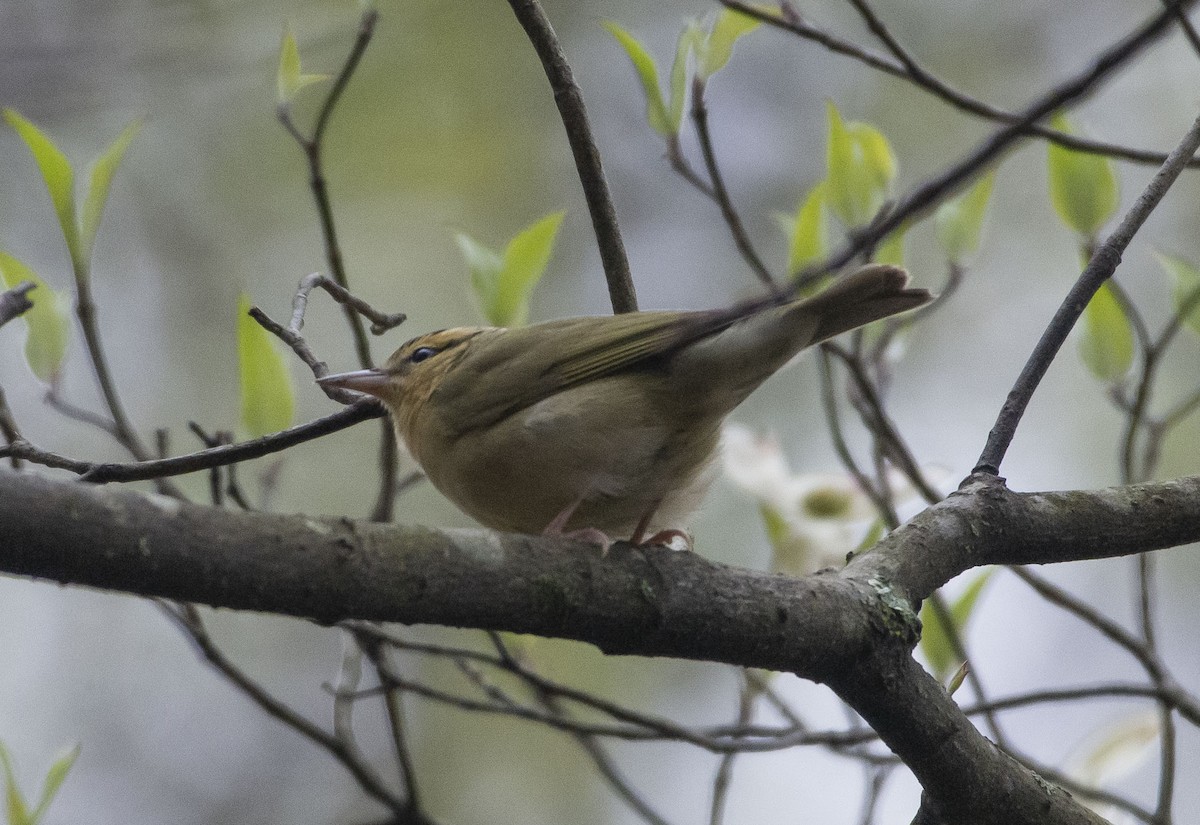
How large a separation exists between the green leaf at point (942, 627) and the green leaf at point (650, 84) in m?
1.61

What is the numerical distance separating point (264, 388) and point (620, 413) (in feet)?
3.28

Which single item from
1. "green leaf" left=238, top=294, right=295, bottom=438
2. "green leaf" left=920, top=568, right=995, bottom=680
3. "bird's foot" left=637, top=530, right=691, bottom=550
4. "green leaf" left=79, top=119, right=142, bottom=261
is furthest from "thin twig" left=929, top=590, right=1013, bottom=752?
"green leaf" left=79, top=119, right=142, bottom=261

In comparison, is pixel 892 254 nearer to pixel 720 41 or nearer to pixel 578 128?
pixel 720 41

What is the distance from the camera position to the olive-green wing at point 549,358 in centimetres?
342

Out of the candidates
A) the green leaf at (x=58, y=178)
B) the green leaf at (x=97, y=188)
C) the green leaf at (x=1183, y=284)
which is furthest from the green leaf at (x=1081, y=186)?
the green leaf at (x=58, y=178)

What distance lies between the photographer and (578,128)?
3330mm

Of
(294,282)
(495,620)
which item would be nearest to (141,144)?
(294,282)

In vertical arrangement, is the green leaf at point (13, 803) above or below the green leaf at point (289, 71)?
below

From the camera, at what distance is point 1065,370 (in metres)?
9.05

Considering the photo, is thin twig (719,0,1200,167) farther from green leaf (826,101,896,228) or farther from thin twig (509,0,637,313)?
thin twig (509,0,637,313)

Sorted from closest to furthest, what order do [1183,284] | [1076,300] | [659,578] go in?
1. [659,578]
2. [1076,300]
3. [1183,284]

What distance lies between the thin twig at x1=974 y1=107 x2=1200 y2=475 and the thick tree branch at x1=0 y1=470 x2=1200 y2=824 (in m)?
0.13

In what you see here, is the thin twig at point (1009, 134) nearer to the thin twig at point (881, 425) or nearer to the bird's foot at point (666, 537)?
the thin twig at point (881, 425)

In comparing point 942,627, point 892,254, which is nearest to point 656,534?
point 942,627
